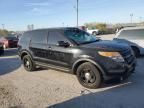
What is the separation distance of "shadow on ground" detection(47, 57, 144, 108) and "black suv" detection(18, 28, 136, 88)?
384 mm

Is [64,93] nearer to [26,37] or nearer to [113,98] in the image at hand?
[113,98]

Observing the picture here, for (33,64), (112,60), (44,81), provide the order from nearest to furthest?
1. (112,60)
2. (44,81)
3. (33,64)

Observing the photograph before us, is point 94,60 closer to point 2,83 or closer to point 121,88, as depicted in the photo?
point 121,88

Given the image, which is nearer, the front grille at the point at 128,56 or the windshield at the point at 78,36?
the front grille at the point at 128,56

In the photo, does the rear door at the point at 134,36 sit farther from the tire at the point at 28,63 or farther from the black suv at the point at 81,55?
the tire at the point at 28,63

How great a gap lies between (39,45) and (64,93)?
2858 mm

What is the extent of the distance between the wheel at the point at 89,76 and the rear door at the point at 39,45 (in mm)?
1976

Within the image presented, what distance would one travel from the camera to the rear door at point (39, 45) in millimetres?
8195

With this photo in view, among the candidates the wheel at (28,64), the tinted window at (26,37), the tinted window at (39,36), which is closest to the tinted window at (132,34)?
the tinted window at (39,36)

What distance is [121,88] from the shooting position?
252 inches

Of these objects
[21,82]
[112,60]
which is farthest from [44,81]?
[112,60]

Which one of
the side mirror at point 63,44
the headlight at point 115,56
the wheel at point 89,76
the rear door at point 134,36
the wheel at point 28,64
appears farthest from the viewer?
the rear door at point 134,36

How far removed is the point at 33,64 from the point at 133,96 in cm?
472

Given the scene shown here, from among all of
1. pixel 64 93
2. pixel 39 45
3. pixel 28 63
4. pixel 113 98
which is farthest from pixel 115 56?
pixel 28 63
